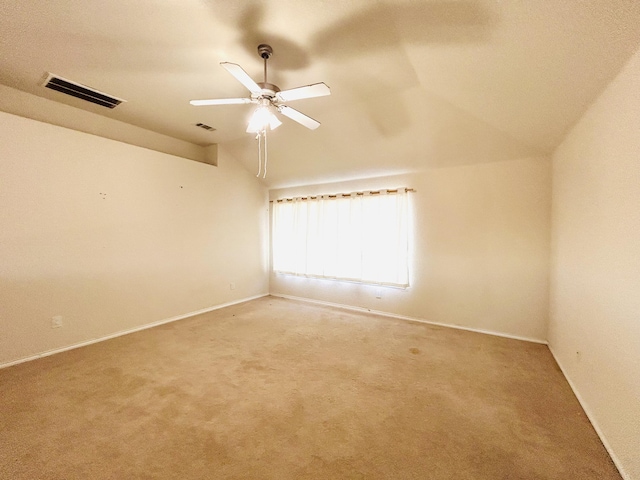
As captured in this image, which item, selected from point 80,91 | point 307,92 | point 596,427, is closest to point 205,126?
point 80,91

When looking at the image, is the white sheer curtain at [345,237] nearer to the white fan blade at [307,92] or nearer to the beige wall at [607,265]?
the beige wall at [607,265]

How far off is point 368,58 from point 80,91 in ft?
9.86

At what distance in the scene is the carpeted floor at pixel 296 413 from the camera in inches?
57.5

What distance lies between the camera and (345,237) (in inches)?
176

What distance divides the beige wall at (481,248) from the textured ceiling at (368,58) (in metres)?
0.37

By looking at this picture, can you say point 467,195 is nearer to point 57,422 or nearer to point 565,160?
point 565,160

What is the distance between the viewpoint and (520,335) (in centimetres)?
318

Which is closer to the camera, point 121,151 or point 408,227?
point 121,151

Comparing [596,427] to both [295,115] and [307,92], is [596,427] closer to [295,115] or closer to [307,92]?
[307,92]

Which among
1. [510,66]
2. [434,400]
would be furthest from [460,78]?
[434,400]

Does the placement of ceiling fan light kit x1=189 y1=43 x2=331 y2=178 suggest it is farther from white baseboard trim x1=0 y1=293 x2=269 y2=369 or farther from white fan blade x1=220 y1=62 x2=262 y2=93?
white baseboard trim x1=0 y1=293 x2=269 y2=369

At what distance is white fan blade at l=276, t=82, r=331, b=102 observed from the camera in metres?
1.67

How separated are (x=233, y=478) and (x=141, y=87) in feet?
11.2

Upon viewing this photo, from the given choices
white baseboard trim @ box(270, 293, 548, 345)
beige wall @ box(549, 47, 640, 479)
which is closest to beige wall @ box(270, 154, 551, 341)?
white baseboard trim @ box(270, 293, 548, 345)
